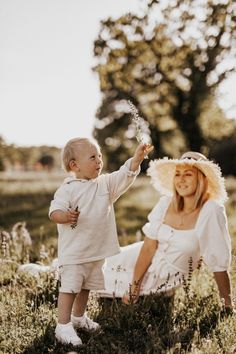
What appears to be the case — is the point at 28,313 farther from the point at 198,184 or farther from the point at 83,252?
the point at 198,184

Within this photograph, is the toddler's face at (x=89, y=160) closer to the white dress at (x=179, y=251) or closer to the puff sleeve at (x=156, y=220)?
the white dress at (x=179, y=251)

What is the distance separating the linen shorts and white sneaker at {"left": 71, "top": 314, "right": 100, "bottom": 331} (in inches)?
10.9

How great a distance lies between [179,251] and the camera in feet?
18.0

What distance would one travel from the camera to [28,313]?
4.82m

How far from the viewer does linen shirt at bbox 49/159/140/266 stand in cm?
442

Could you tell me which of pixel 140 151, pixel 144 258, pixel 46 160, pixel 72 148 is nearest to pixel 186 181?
pixel 144 258

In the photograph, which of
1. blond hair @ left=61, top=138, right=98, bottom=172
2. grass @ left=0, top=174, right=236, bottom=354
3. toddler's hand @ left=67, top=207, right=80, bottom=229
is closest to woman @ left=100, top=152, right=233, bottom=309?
grass @ left=0, top=174, right=236, bottom=354

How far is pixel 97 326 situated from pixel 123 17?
1816cm

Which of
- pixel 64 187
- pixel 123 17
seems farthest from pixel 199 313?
pixel 123 17

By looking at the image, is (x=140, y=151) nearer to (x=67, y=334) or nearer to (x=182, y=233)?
(x=182, y=233)

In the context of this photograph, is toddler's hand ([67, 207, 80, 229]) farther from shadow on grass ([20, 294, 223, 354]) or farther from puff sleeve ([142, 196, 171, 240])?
puff sleeve ([142, 196, 171, 240])

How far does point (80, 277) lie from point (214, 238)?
1549mm

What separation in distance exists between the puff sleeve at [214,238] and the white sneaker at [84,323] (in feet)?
4.48

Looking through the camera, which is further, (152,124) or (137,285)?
(152,124)
